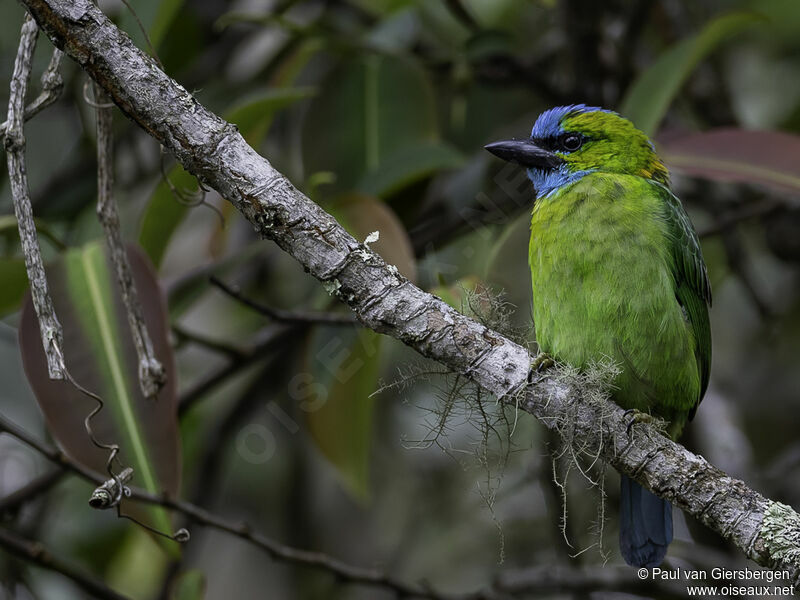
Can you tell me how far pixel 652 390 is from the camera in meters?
2.16

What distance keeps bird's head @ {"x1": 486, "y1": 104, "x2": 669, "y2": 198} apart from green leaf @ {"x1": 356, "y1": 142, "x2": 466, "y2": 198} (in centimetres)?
30

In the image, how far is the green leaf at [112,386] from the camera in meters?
1.98

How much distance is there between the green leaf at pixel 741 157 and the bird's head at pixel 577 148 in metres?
0.10

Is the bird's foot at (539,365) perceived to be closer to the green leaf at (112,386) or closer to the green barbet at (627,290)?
the green barbet at (627,290)

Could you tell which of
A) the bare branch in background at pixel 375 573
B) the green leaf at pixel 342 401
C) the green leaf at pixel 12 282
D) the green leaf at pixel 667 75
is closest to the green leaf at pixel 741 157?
the green leaf at pixel 667 75

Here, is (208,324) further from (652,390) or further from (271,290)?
(652,390)

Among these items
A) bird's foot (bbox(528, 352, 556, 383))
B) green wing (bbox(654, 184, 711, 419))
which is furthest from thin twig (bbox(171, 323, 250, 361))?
green wing (bbox(654, 184, 711, 419))

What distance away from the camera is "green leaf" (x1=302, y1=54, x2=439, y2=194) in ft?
9.93

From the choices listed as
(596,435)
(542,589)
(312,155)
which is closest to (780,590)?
(542,589)

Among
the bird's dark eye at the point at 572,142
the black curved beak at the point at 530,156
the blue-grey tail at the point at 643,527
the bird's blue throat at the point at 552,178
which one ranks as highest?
the bird's dark eye at the point at 572,142

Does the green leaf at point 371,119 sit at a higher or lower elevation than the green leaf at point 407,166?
higher

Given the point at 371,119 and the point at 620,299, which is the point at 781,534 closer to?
the point at 620,299

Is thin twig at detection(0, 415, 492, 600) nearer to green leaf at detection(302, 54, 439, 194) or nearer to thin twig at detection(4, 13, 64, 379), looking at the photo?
thin twig at detection(4, 13, 64, 379)

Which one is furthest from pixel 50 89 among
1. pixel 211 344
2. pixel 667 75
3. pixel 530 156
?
pixel 667 75
